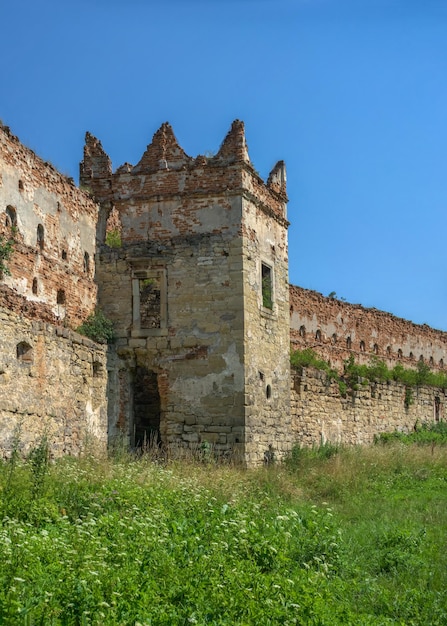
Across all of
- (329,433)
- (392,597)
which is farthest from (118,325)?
(392,597)

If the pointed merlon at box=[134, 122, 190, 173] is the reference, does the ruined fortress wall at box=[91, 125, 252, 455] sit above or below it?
below

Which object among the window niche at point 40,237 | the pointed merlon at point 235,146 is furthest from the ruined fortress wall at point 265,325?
the window niche at point 40,237

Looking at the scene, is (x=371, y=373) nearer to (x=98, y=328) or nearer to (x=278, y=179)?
(x=278, y=179)

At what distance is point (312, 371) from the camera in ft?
63.5

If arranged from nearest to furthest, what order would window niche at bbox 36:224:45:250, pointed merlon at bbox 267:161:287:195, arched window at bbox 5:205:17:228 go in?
arched window at bbox 5:205:17:228, window niche at bbox 36:224:45:250, pointed merlon at bbox 267:161:287:195

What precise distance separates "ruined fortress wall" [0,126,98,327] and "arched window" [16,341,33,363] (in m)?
1.27

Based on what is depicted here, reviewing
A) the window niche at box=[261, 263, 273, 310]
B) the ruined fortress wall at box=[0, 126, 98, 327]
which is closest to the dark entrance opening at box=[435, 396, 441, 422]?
the window niche at box=[261, 263, 273, 310]

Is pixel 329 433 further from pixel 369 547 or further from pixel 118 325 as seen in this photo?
pixel 369 547

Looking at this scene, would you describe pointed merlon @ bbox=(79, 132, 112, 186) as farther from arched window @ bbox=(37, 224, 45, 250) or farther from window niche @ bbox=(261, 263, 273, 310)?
window niche @ bbox=(261, 263, 273, 310)

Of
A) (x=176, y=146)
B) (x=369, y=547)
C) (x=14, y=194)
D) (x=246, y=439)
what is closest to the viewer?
(x=369, y=547)

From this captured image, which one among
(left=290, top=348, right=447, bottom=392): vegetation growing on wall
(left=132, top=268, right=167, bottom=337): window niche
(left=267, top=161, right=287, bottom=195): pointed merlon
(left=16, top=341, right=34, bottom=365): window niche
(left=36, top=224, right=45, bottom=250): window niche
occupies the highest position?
(left=267, top=161, right=287, bottom=195): pointed merlon

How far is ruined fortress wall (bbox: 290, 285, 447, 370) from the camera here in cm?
2250

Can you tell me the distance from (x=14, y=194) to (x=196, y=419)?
5362mm

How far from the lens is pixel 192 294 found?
50.0 ft
